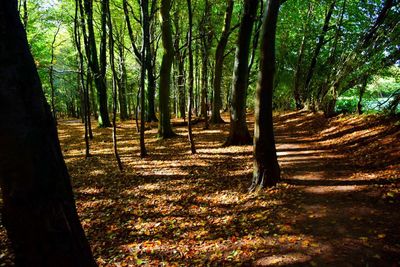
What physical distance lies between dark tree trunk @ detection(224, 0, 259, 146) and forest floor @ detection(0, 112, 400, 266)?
1.04 m

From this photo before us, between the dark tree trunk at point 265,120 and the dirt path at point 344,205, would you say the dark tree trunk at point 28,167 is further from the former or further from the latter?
the dark tree trunk at point 265,120

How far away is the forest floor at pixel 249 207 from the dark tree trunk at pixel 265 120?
41 cm

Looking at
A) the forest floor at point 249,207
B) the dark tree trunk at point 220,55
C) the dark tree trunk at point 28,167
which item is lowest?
the forest floor at point 249,207

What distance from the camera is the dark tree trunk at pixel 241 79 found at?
10.6 metres

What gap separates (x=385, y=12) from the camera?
11180mm

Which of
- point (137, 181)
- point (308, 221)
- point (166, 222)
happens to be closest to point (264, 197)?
point (308, 221)

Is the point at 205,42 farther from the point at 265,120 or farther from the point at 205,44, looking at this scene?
the point at 265,120

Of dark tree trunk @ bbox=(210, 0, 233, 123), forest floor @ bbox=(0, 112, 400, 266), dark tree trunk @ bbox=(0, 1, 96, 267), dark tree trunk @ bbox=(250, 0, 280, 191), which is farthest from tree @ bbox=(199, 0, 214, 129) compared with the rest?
dark tree trunk @ bbox=(0, 1, 96, 267)

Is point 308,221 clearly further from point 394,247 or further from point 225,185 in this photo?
point 225,185

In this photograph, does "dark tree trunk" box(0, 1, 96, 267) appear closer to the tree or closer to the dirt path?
the dirt path

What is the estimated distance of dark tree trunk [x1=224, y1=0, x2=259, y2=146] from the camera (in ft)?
34.7

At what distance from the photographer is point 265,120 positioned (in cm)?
689

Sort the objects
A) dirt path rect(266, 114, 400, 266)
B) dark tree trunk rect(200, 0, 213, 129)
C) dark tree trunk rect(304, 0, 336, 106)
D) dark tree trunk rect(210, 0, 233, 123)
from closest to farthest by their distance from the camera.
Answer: dirt path rect(266, 114, 400, 266) → dark tree trunk rect(200, 0, 213, 129) → dark tree trunk rect(210, 0, 233, 123) → dark tree trunk rect(304, 0, 336, 106)

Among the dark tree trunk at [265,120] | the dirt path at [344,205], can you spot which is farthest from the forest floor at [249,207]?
the dark tree trunk at [265,120]
